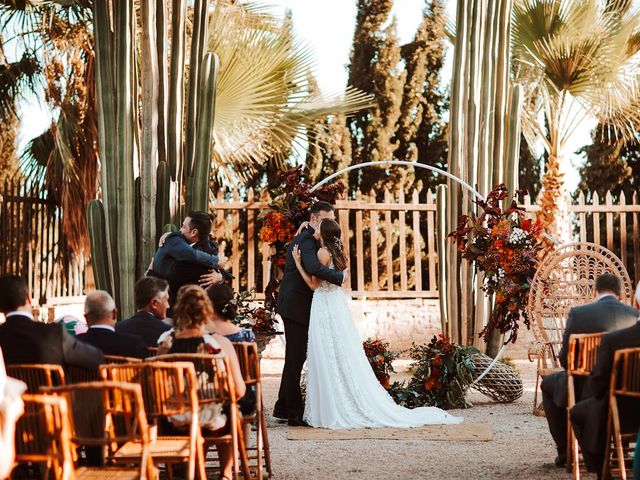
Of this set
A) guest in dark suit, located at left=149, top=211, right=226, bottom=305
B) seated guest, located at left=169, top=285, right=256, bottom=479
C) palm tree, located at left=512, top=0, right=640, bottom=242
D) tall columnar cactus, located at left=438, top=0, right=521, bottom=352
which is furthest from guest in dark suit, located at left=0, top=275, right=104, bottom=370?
palm tree, located at left=512, top=0, right=640, bottom=242

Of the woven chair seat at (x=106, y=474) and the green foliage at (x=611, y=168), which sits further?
the green foliage at (x=611, y=168)

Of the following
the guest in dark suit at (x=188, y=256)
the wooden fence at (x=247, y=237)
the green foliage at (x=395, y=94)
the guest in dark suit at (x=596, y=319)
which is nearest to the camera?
the guest in dark suit at (x=596, y=319)

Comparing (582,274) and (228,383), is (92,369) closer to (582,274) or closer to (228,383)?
(228,383)

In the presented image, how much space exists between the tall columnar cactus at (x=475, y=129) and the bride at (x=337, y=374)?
2.26m

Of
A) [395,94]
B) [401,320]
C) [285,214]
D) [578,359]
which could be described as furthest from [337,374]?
[395,94]

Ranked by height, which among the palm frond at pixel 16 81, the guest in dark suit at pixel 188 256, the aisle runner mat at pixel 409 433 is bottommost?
the aisle runner mat at pixel 409 433

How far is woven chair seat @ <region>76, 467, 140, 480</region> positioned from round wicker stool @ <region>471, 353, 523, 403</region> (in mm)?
4994

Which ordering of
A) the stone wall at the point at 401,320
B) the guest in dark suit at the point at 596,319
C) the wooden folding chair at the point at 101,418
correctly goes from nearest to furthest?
1. the wooden folding chair at the point at 101,418
2. the guest in dark suit at the point at 596,319
3. the stone wall at the point at 401,320

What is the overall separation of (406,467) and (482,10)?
5.39 metres

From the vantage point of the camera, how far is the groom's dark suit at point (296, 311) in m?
6.99

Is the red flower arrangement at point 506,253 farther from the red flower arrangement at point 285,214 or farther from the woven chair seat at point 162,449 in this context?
the woven chair seat at point 162,449

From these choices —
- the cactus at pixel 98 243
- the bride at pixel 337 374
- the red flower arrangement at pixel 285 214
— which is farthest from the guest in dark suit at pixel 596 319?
the cactus at pixel 98 243

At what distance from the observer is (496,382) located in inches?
324

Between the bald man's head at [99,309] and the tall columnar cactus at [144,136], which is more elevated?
the tall columnar cactus at [144,136]
